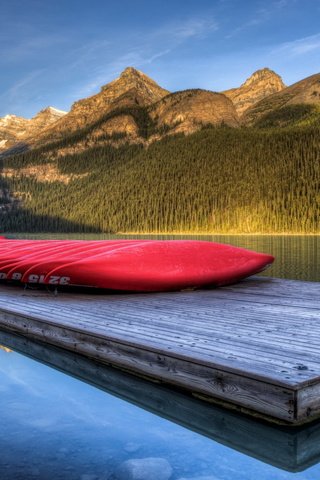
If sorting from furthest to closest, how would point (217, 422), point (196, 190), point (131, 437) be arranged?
point (196, 190) → point (217, 422) → point (131, 437)

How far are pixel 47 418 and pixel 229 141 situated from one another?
108 meters

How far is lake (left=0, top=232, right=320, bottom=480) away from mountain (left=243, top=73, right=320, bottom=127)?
136745 millimetres

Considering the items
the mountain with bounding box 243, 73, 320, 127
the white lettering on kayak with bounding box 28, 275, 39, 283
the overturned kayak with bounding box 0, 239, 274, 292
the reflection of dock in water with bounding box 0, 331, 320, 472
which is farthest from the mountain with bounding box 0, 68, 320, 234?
the reflection of dock in water with bounding box 0, 331, 320, 472

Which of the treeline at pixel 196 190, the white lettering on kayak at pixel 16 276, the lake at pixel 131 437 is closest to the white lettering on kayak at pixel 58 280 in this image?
the white lettering on kayak at pixel 16 276

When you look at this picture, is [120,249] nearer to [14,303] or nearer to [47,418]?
[14,303]

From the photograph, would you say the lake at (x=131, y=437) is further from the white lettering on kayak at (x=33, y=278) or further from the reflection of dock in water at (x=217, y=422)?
the white lettering on kayak at (x=33, y=278)

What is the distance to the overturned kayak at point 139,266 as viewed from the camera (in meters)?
6.76

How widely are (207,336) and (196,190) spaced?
306 ft

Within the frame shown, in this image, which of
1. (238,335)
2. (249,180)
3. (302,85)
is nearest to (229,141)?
(249,180)

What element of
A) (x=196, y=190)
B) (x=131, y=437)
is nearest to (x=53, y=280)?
(x=131, y=437)

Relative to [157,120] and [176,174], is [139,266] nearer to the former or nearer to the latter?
[176,174]

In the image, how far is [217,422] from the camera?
3.29 m

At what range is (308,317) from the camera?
16.5 feet

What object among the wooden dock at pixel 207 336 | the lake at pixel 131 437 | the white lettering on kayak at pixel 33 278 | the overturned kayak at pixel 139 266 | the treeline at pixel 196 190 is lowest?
the lake at pixel 131 437
